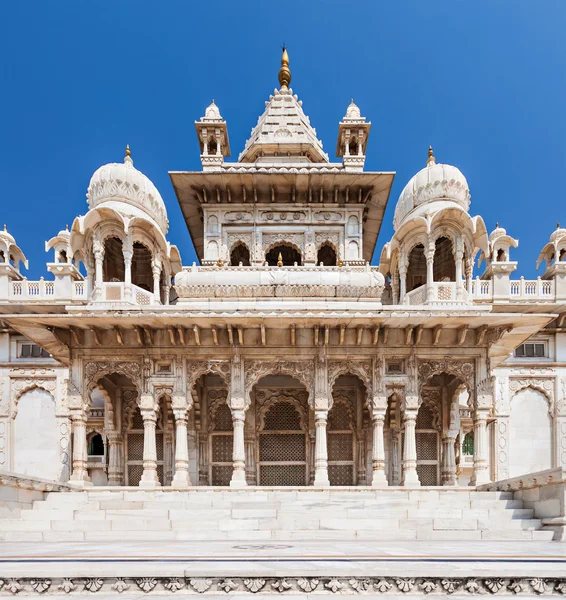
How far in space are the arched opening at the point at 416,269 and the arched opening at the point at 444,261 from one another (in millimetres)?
561

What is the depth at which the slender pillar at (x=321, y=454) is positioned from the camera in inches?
555

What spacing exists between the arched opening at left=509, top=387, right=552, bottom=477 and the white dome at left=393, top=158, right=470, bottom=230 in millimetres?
9575

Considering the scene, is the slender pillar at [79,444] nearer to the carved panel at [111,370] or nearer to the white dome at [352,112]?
the carved panel at [111,370]

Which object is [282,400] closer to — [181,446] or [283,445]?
[283,445]

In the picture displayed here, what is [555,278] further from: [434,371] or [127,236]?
[127,236]

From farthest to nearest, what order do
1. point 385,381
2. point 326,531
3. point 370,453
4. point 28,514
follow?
1. point 370,453
2. point 385,381
3. point 28,514
4. point 326,531

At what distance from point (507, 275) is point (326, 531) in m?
15.9

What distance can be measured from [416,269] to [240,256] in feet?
20.1

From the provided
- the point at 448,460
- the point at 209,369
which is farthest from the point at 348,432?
the point at 209,369

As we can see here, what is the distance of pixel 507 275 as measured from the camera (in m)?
22.7

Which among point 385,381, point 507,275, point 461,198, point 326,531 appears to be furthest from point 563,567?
point 507,275

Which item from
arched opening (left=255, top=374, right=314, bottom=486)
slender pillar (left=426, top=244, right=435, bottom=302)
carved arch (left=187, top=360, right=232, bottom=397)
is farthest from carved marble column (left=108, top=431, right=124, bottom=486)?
slender pillar (left=426, top=244, right=435, bottom=302)

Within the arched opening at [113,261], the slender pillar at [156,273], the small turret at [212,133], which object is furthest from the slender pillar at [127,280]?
the small turret at [212,133]

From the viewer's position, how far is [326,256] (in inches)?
775
